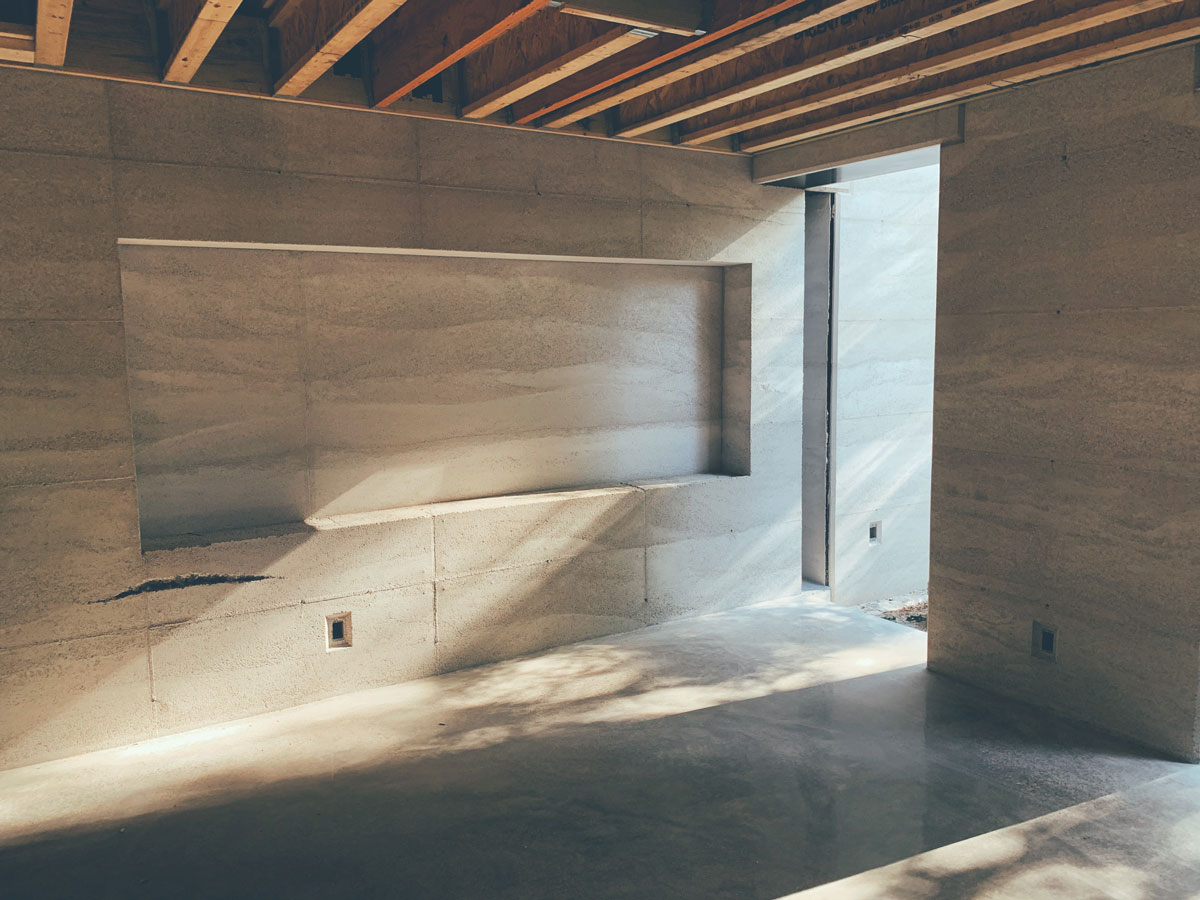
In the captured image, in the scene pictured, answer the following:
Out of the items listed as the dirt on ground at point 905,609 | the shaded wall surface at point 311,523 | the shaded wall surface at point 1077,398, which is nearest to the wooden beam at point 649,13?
the shaded wall surface at point 311,523

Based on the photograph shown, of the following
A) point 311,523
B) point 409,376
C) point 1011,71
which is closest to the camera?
point 1011,71

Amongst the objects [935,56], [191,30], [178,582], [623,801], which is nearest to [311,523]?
[178,582]

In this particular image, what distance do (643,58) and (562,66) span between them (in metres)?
0.42

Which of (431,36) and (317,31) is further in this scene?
(431,36)

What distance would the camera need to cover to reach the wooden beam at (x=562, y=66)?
13.1ft

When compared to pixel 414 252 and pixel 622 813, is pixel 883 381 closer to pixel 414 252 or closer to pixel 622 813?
pixel 414 252

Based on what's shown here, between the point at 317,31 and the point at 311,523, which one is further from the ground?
the point at 317,31

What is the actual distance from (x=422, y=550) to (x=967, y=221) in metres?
4.03

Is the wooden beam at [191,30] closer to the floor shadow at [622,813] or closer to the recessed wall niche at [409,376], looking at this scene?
the recessed wall niche at [409,376]

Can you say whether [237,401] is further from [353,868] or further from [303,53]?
[353,868]

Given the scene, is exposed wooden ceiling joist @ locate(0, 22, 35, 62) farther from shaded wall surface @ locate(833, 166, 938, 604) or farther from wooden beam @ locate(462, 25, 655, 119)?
shaded wall surface @ locate(833, 166, 938, 604)

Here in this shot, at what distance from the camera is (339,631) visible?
570 centimetres

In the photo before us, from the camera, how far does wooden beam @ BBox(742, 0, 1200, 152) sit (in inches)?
169

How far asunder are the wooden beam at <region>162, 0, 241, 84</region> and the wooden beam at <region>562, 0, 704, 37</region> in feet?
4.56
